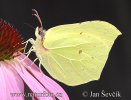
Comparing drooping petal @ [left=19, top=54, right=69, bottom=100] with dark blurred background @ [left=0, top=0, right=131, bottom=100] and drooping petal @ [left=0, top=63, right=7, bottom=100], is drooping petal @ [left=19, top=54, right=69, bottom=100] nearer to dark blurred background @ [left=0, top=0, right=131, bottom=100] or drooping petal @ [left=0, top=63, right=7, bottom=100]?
drooping petal @ [left=0, top=63, right=7, bottom=100]

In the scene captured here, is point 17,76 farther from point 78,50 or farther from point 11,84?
point 78,50

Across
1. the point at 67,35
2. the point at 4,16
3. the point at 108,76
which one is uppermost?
the point at 4,16

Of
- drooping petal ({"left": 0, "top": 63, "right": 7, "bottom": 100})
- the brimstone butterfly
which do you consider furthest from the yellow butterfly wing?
drooping petal ({"left": 0, "top": 63, "right": 7, "bottom": 100})

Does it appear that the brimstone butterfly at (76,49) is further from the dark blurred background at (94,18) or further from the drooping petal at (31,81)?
the dark blurred background at (94,18)

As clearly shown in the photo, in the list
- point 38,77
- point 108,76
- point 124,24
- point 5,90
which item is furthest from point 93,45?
point 124,24

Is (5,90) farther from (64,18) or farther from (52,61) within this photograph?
(64,18)

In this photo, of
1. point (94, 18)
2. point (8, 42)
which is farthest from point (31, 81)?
point (94, 18)
